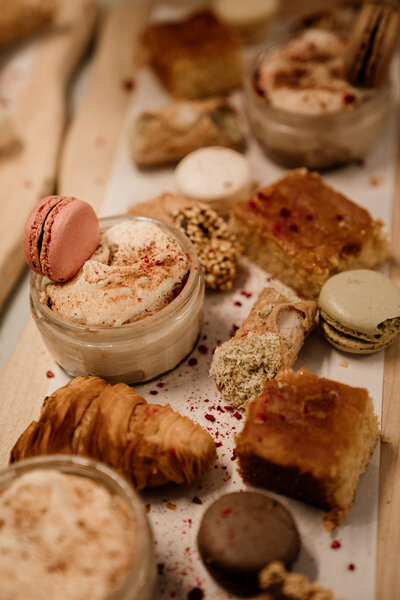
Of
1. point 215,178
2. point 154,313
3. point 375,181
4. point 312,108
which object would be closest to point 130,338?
point 154,313


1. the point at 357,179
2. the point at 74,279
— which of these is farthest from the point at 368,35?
the point at 74,279

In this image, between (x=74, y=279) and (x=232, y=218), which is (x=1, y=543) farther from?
(x=232, y=218)

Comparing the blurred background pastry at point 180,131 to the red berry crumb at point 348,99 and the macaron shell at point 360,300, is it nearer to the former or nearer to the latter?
the red berry crumb at point 348,99

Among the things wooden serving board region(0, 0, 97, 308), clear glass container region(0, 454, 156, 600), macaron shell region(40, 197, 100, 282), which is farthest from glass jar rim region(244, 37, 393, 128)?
clear glass container region(0, 454, 156, 600)

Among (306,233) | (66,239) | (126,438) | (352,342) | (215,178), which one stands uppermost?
(66,239)

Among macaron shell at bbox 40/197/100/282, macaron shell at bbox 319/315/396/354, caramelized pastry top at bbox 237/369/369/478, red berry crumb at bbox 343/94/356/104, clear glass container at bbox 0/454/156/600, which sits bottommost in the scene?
macaron shell at bbox 319/315/396/354

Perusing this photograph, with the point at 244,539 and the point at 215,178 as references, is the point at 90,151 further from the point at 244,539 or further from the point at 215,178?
the point at 244,539

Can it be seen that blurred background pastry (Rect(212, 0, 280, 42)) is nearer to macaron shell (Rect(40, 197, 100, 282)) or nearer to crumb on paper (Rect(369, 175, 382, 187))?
crumb on paper (Rect(369, 175, 382, 187))
